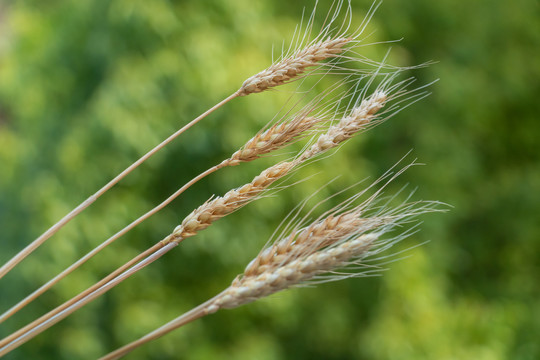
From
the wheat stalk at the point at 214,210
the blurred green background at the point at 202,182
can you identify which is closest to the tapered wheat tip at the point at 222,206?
the wheat stalk at the point at 214,210

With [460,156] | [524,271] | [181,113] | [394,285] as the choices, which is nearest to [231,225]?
[181,113]

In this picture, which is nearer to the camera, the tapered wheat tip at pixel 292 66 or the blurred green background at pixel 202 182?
the tapered wheat tip at pixel 292 66

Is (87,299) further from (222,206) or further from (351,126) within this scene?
(351,126)

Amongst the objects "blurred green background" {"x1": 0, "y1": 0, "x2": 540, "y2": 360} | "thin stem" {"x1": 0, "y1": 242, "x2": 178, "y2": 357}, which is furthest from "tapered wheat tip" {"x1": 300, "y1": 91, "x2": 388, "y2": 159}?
"blurred green background" {"x1": 0, "y1": 0, "x2": 540, "y2": 360}

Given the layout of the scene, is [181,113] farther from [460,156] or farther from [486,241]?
[486,241]

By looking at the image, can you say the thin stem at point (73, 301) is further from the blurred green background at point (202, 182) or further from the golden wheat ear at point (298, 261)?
the blurred green background at point (202, 182)
